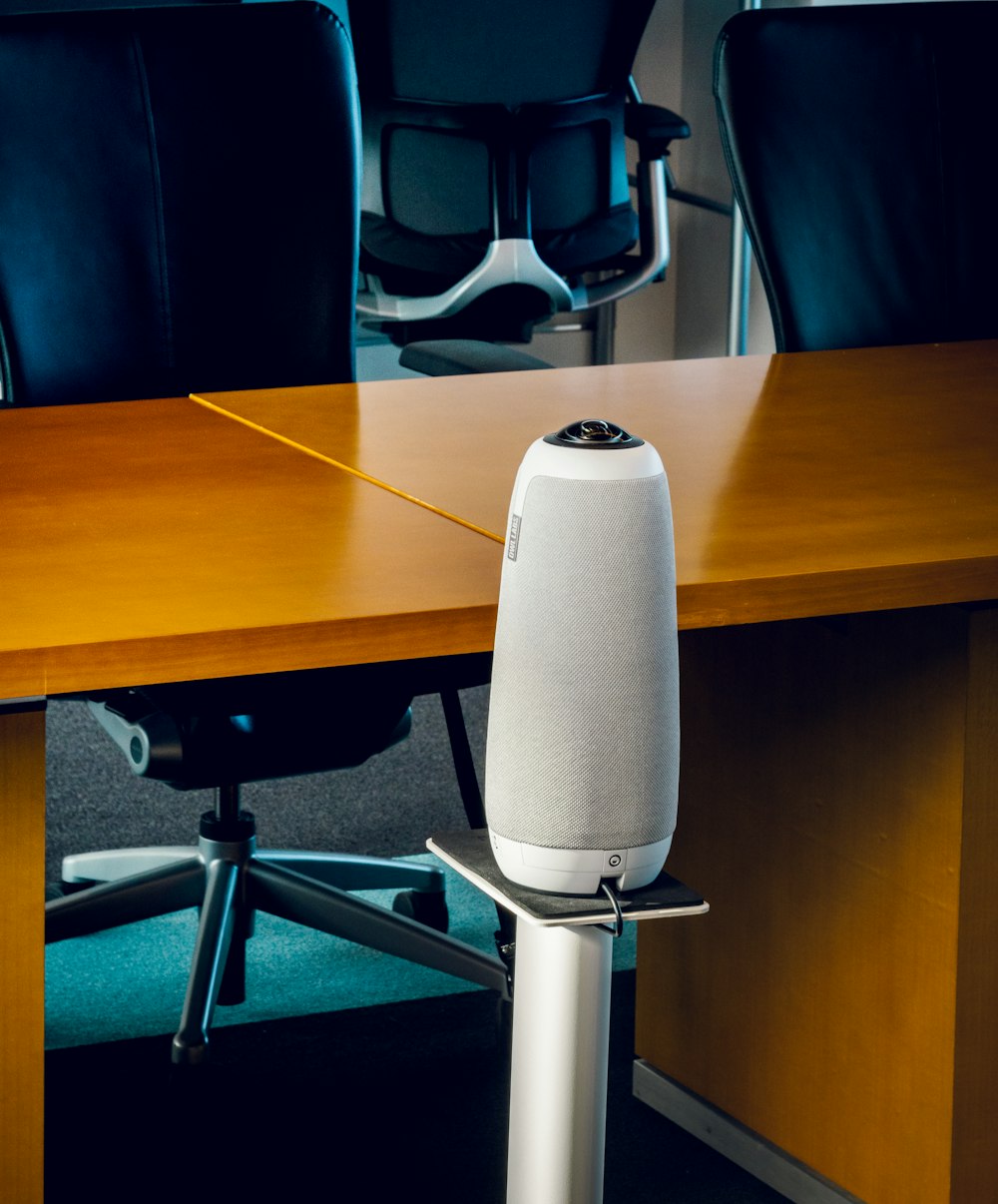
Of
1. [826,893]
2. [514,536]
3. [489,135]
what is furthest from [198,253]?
[489,135]

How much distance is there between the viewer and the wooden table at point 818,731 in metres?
1.16

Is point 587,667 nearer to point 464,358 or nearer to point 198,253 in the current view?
point 464,358

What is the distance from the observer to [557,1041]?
33.4 inches

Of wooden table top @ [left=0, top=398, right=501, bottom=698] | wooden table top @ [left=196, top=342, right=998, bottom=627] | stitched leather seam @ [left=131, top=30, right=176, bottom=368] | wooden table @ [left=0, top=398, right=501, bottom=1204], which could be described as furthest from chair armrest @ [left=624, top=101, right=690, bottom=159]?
wooden table @ [left=0, top=398, right=501, bottom=1204]

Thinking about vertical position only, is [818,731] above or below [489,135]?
below

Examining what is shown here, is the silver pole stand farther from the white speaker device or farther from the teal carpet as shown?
the teal carpet

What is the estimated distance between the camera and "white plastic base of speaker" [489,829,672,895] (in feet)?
2.58

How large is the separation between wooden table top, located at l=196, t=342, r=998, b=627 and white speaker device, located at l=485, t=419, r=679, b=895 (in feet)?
0.67

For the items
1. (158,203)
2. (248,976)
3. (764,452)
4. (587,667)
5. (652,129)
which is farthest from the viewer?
(652,129)

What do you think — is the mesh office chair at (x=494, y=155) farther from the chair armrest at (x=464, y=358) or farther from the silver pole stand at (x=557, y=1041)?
the silver pole stand at (x=557, y=1041)

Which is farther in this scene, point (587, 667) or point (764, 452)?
point (764, 452)

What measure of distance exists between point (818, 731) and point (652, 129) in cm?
241

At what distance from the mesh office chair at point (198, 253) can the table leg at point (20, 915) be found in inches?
26.3

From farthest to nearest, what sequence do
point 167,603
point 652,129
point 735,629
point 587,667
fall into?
1. point 652,129
2. point 735,629
3. point 167,603
4. point 587,667
